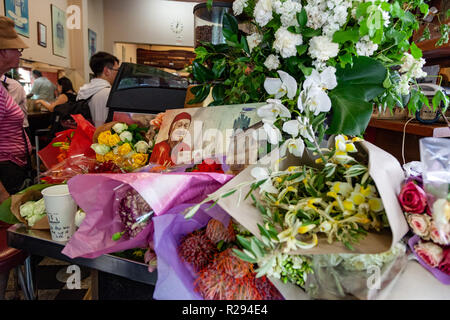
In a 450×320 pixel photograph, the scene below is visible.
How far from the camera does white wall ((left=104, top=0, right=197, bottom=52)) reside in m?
7.31

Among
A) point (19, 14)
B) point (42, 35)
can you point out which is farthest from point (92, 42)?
point (19, 14)

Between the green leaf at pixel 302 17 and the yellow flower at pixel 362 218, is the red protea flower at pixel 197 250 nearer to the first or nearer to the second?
the yellow flower at pixel 362 218

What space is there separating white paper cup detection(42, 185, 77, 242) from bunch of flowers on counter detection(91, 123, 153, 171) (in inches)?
12.2

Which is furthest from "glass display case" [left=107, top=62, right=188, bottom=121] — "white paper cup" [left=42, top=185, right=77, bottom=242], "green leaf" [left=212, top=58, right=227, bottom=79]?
"white paper cup" [left=42, top=185, right=77, bottom=242]

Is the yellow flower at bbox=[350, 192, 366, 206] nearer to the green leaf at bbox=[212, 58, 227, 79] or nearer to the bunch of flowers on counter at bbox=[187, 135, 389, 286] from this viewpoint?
the bunch of flowers on counter at bbox=[187, 135, 389, 286]

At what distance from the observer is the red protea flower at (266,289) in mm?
584

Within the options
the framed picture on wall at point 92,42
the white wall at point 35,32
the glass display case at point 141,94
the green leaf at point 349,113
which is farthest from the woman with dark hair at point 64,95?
the green leaf at point 349,113

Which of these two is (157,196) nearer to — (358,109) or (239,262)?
(239,262)

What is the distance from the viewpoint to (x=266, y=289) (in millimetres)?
589

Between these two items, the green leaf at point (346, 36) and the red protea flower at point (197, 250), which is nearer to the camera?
the red protea flower at point (197, 250)

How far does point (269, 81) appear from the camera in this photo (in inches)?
31.9

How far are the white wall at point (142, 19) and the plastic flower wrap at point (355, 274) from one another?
7.73 metres

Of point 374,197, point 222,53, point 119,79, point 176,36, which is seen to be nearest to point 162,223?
point 374,197

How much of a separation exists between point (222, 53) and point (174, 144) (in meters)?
0.35
